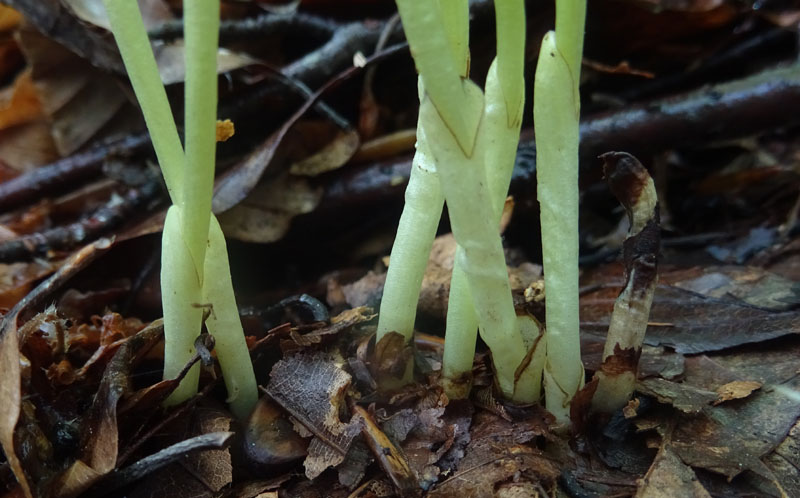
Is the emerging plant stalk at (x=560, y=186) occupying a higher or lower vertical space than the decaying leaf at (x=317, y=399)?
higher

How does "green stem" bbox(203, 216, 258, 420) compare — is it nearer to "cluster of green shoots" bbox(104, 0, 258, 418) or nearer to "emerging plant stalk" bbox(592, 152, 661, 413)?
"cluster of green shoots" bbox(104, 0, 258, 418)

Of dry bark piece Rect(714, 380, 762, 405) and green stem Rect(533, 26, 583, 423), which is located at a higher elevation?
green stem Rect(533, 26, 583, 423)

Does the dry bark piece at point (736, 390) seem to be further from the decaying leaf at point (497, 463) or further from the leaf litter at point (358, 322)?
the decaying leaf at point (497, 463)

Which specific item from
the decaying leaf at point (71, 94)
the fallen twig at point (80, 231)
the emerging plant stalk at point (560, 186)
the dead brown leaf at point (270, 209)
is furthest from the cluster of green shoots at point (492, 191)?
the decaying leaf at point (71, 94)

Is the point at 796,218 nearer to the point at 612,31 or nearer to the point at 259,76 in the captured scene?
the point at 612,31

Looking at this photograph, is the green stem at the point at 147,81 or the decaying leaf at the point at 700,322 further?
the decaying leaf at the point at 700,322

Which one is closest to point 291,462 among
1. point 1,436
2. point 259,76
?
point 1,436

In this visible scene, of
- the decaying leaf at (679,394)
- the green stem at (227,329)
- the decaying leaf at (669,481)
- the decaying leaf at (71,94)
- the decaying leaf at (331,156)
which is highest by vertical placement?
the decaying leaf at (71,94)

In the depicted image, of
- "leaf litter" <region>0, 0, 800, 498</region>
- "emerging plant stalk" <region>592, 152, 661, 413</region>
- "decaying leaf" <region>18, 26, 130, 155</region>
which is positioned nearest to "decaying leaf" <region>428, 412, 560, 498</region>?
"leaf litter" <region>0, 0, 800, 498</region>
